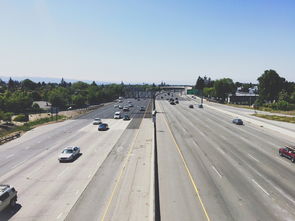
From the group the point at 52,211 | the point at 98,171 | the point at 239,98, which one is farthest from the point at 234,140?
the point at 239,98

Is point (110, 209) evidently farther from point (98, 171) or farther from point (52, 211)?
point (98, 171)

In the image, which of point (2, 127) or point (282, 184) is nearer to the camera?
point (282, 184)

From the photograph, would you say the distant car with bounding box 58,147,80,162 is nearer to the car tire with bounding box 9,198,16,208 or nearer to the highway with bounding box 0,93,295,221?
the highway with bounding box 0,93,295,221

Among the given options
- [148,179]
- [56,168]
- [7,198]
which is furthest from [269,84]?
[7,198]

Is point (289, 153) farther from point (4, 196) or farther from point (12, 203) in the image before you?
point (4, 196)

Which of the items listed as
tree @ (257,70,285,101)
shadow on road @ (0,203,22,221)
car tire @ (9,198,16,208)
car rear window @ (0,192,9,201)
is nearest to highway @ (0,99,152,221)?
shadow on road @ (0,203,22,221)

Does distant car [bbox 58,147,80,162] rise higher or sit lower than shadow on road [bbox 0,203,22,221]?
higher
